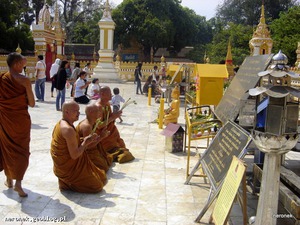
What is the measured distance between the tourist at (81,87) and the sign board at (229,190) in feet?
27.4

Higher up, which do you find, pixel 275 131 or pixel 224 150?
pixel 275 131

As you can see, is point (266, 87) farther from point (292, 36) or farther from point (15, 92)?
point (292, 36)

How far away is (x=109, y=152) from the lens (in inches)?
244

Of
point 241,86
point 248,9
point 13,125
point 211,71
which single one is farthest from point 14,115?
point 248,9

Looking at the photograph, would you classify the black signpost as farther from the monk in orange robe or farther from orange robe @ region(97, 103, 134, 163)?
the monk in orange robe

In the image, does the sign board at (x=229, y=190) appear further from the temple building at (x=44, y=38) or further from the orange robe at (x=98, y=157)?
the temple building at (x=44, y=38)

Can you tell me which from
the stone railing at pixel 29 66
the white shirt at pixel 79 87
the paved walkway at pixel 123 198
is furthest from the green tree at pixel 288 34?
the paved walkway at pixel 123 198

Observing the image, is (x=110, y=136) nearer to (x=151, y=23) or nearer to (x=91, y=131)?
(x=91, y=131)

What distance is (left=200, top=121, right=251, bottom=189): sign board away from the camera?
3636 millimetres

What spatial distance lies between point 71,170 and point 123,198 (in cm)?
75

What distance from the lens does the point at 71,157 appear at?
14.3 ft

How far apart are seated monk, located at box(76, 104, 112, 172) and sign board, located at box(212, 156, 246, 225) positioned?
2.07 m

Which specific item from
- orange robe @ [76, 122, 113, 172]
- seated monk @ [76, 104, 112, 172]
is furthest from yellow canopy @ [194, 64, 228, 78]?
orange robe @ [76, 122, 113, 172]

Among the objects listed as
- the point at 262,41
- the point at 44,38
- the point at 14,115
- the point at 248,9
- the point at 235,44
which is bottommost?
the point at 14,115
